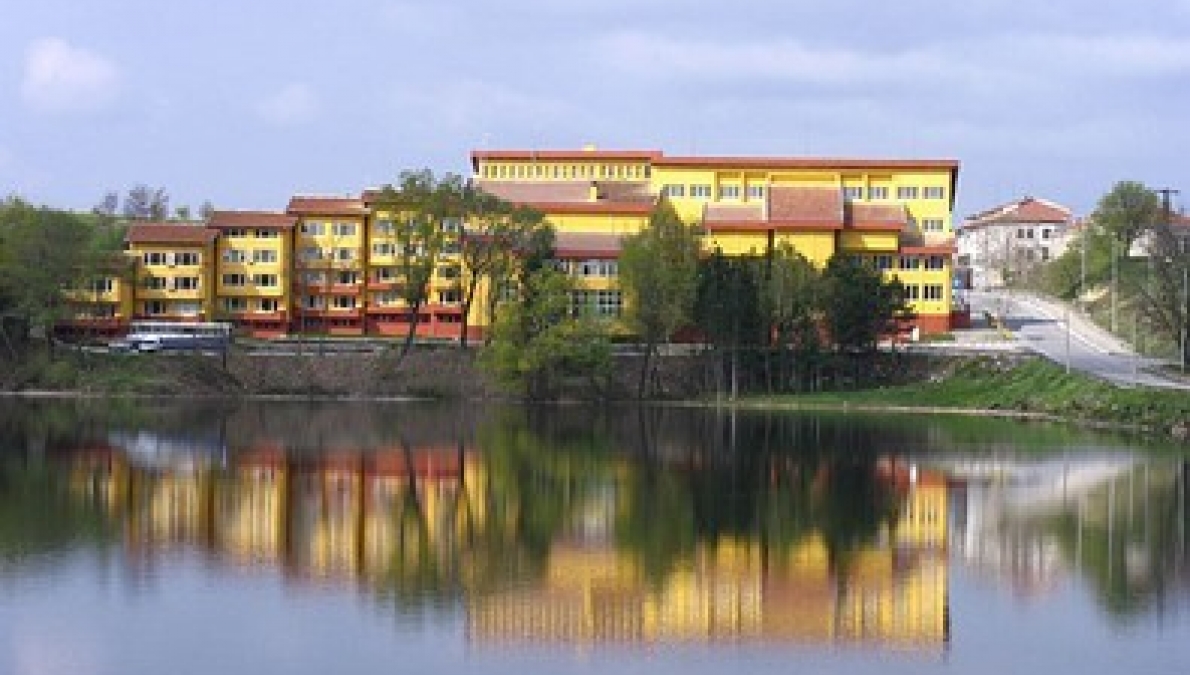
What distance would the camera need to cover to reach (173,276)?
7600cm

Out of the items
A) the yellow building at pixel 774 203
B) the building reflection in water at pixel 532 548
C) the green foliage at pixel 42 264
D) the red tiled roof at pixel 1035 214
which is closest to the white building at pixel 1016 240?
the red tiled roof at pixel 1035 214

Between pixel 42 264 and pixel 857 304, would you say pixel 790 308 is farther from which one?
pixel 42 264

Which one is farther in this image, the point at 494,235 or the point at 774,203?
the point at 774,203

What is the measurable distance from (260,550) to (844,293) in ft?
133

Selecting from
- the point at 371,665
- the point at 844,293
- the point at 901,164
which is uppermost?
the point at 901,164

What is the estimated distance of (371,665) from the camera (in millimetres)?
20328

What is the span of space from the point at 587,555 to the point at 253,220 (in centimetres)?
5192

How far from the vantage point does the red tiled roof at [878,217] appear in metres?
73.6

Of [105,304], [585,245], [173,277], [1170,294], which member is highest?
[585,245]

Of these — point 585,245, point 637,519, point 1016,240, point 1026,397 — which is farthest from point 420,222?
point 1016,240

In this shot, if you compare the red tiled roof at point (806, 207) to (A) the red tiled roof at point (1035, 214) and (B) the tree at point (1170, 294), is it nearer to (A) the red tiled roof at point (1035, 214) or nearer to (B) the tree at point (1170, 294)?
(B) the tree at point (1170, 294)

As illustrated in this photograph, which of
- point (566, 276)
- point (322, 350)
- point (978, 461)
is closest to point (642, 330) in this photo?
point (566, 276)

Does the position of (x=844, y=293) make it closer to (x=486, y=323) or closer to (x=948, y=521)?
(x=486, y=323)

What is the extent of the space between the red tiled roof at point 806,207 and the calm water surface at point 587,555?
2508 cm
